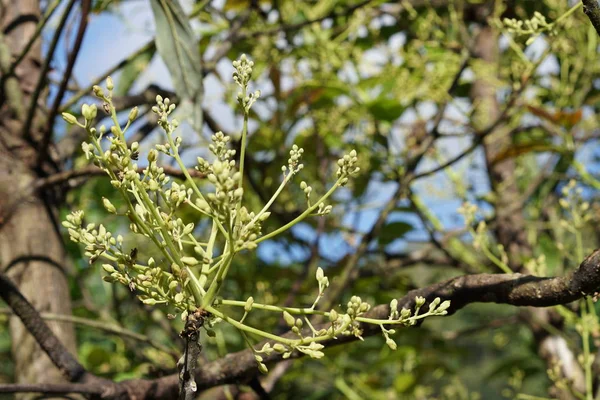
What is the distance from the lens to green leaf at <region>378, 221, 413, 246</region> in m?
1.51

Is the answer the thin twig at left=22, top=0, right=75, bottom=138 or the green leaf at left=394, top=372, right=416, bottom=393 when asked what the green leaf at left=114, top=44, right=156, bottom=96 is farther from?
the green leaf at left=394, top=372, right=416, bottom=393

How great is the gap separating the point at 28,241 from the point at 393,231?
0.89 metres

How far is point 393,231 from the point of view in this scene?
1.52 metres

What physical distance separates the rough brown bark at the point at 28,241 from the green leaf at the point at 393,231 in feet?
2.67

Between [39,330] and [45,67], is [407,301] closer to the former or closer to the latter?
[39,330]

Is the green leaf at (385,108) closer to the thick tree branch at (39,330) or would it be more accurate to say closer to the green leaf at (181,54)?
the green leaf at (181,54)

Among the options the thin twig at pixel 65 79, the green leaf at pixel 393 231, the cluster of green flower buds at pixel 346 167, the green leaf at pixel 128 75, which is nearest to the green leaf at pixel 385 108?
the green leaf at pixel 393 231

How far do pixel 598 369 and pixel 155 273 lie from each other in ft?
2.48

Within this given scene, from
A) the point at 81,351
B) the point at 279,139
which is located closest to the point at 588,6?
the point at 279,139

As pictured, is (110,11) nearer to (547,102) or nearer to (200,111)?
(200,111)

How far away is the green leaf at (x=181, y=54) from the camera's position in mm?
825

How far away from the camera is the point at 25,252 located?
89cm

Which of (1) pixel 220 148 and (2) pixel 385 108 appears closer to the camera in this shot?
(1) pixel 220 148

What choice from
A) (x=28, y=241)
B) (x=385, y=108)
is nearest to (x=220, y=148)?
(x=28, y=241)
